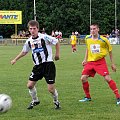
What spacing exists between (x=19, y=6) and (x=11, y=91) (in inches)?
2482

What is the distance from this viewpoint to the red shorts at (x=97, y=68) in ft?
31.6

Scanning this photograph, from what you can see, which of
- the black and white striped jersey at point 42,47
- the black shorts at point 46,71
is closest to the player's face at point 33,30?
the black and white striped jersey at point 42,47

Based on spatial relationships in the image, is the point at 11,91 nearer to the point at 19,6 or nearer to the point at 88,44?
the point at 88,44

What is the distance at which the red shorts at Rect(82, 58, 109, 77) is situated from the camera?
9.63 metres

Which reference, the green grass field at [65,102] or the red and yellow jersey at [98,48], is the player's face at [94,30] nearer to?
the red and yellow jersey at [98,48]

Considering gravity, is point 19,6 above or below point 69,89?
above

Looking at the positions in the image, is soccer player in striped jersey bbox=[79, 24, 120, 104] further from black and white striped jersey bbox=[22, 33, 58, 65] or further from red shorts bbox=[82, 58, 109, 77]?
black and white striped jersey bbox=[22, 33, 58, 65]

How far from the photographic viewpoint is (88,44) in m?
9.91

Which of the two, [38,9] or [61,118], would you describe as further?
Result: [38,9]

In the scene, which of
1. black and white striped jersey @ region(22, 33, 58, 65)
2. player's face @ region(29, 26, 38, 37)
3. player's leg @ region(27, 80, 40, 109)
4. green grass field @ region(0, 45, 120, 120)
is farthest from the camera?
player's leg @ region(27, 80, 40, 109)

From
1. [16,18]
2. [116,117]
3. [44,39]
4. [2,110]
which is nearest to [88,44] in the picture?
[44,39]

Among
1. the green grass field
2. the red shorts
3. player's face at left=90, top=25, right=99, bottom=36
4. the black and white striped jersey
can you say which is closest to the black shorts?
the black and white striped jersey

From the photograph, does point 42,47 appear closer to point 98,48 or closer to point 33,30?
point 33,30

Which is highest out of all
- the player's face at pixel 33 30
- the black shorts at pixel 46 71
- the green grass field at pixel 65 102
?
the player's face at pixel 33 30
